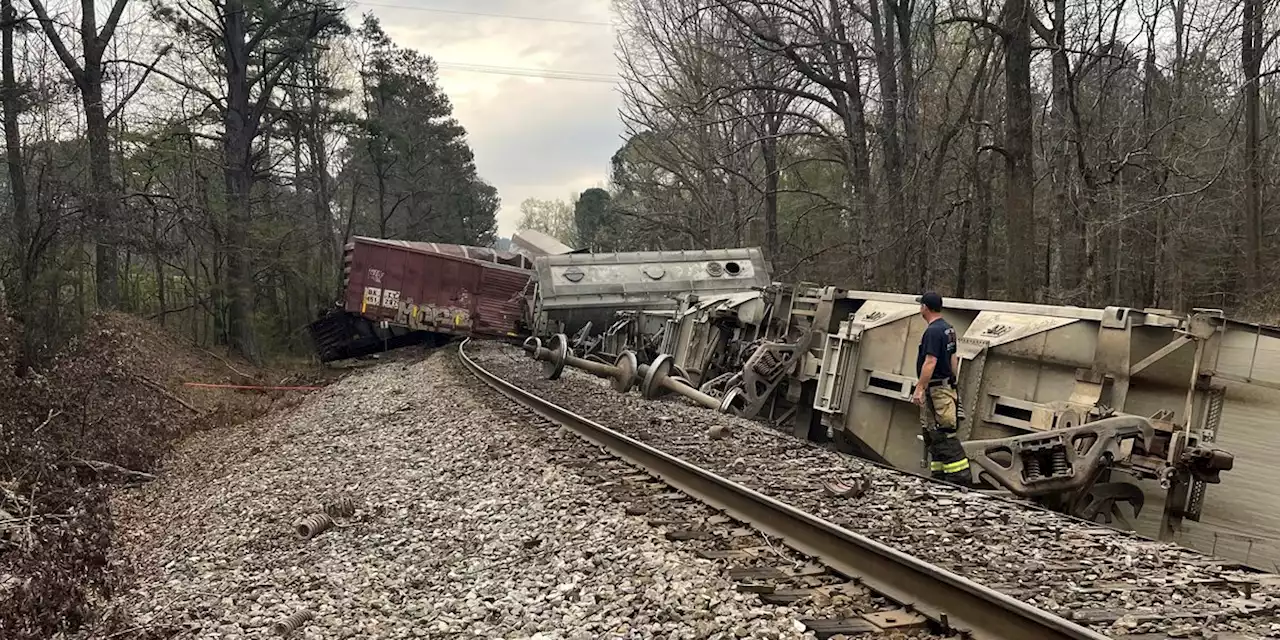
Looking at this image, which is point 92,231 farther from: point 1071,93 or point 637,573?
point 1071,93

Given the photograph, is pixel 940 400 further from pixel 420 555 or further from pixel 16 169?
pixel 16 169

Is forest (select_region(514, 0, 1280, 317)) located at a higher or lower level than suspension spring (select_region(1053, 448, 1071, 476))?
higher

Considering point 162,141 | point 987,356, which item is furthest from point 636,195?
point 987,356

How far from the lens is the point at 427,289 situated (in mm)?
21688

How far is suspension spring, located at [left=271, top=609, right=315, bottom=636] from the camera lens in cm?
404

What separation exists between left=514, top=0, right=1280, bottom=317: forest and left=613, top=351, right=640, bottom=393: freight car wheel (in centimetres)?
581

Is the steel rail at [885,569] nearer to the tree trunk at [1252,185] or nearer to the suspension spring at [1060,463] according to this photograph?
the suspension spring at [1060,463]

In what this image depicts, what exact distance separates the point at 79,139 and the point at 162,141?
2.55 meters

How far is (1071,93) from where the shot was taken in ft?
48.8

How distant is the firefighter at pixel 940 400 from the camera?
21.5ft

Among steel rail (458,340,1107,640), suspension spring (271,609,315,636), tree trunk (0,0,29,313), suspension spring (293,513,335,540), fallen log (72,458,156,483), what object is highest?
tree trunk (0,0,29,313)

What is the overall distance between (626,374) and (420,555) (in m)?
6.78

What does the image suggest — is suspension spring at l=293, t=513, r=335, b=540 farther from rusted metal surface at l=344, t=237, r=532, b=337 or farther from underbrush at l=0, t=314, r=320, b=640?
rusted metal surface at l=344, t=237, r=532, b=337

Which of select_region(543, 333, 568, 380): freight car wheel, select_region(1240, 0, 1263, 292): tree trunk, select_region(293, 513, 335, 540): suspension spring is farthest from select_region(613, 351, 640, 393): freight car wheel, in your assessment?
select_region(1240, 0, 1263, 292): tree trunk
